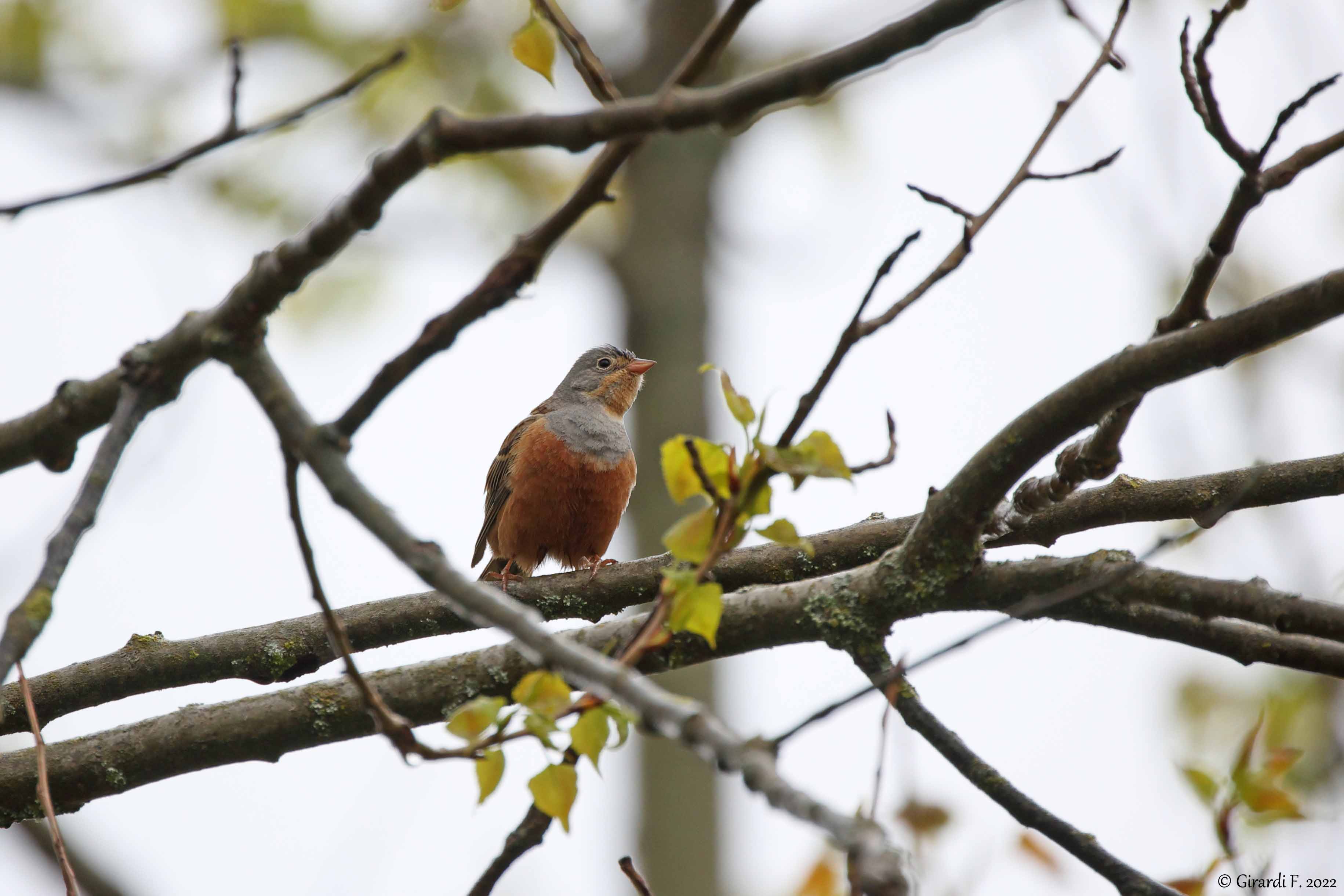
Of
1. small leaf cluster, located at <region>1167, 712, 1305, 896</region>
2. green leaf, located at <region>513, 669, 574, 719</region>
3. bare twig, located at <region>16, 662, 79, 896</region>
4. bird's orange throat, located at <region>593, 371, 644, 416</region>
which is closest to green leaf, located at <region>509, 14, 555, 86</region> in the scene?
green leaf, located at <region>513, 669, 574, 719</region>

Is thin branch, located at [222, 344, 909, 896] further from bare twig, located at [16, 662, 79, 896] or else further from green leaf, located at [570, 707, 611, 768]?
bare twig, located at [16, 662, 79, 896]

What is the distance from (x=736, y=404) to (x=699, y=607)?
0.39 metres

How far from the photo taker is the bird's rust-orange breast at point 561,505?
6.81 m

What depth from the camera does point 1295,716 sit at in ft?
18.5

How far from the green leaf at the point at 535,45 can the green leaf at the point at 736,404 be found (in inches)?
26.6

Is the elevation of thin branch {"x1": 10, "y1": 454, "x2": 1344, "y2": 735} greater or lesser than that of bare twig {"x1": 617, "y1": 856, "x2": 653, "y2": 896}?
greater

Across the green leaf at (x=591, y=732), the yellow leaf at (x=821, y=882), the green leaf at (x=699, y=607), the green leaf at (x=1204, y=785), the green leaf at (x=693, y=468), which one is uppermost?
the green leaf at (x=693, y=468)

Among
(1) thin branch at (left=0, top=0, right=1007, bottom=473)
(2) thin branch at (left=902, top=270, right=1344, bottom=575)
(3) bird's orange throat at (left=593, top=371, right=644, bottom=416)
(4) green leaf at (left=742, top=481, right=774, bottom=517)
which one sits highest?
(3) bird's orange throat at (left=593, top=371, right=644, bottom=416)

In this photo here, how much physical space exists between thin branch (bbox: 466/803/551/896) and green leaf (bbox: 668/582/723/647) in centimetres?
65

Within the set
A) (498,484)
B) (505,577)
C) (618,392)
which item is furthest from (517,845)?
(618,392)

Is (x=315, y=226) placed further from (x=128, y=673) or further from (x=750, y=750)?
(x=128, y=673)

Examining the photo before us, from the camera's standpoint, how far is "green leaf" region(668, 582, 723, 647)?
207cm

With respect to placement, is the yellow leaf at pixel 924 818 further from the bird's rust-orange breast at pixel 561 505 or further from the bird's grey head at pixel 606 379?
the bird's grey head at pixel 606 379

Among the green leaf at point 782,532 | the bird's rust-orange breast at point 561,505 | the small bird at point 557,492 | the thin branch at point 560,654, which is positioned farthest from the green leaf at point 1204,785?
the bird's rust-orange breast at point 561,505
